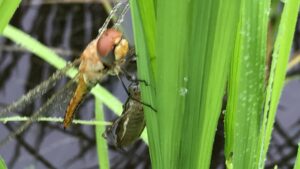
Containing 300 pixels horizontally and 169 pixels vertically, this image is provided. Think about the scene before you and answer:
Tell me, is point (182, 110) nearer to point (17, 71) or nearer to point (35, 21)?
point (17, 71)

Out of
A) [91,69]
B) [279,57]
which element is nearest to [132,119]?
[91,69]

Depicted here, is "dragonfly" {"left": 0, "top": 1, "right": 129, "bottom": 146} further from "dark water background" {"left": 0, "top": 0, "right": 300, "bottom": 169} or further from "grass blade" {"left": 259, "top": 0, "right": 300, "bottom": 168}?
"dark water background" {"left": 0, "top": 0, "right": 300, "bottom": 169}

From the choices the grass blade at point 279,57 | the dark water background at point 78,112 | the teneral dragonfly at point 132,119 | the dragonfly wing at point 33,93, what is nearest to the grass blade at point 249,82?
the grass blade at point 279,57

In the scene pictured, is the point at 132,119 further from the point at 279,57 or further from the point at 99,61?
the point at 279,57

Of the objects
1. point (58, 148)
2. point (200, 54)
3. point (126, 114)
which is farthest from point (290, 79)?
point (200, 54)

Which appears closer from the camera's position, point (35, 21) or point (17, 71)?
point (17, 71)

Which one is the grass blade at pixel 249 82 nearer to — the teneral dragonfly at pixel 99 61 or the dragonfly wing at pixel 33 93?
the teneral dragonfly at pixel 99 61

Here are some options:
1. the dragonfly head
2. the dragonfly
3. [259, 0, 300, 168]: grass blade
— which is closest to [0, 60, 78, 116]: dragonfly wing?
the dragonfly
